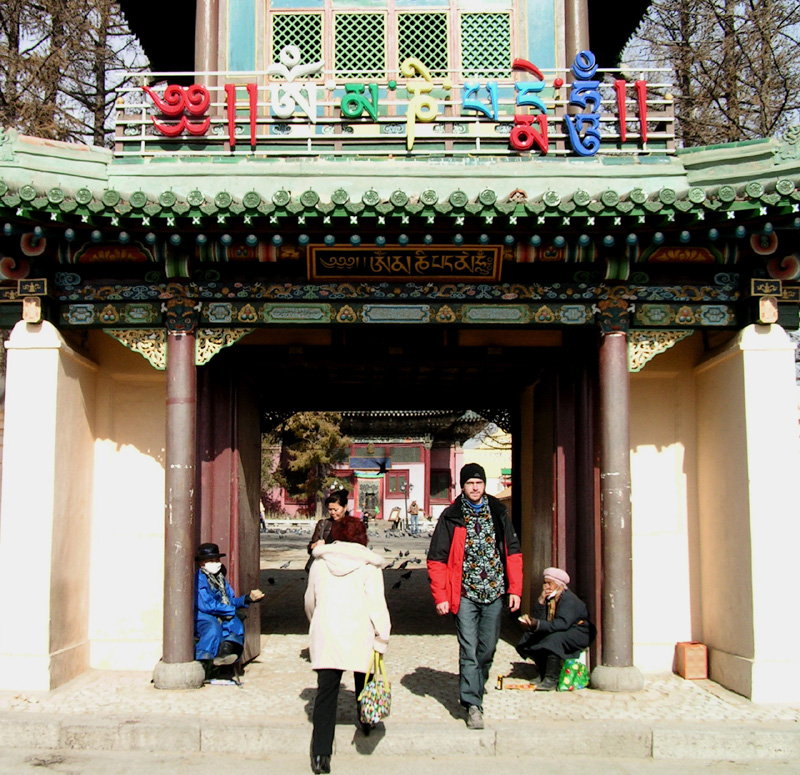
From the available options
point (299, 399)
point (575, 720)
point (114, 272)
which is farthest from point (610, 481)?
point (299, 399)

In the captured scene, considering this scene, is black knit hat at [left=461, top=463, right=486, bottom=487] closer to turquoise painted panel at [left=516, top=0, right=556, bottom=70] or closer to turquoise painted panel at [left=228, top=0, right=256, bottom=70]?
turquoise painted panel at [left=516, top=0, right=556, bottom=70]

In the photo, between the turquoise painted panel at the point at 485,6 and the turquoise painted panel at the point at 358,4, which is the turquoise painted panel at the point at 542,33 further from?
the turquoise painted panel at the point at 358,4

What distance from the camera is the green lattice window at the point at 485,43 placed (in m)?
10.6

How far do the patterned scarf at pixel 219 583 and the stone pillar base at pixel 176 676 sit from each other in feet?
2.13

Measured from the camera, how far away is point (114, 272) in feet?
27.4

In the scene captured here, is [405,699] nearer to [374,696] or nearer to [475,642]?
[475,642]

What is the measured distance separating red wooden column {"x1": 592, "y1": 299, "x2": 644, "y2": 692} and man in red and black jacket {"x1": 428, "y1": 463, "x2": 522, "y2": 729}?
1283mm

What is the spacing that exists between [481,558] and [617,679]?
73.0 inches

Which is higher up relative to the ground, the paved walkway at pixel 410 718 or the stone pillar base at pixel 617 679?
the stone pillar base at pixel 617 679

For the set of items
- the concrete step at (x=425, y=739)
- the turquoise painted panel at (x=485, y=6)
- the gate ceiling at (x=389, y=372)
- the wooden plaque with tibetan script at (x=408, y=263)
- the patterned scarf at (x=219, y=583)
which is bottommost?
the concrete step at (x=425, y=739)

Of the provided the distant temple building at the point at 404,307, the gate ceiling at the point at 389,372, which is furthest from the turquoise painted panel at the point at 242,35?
the gate ceiling at the point at 389,372

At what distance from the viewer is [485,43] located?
35.1 feet

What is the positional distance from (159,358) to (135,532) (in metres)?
1.84

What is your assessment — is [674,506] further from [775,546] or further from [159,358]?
[159,358]
